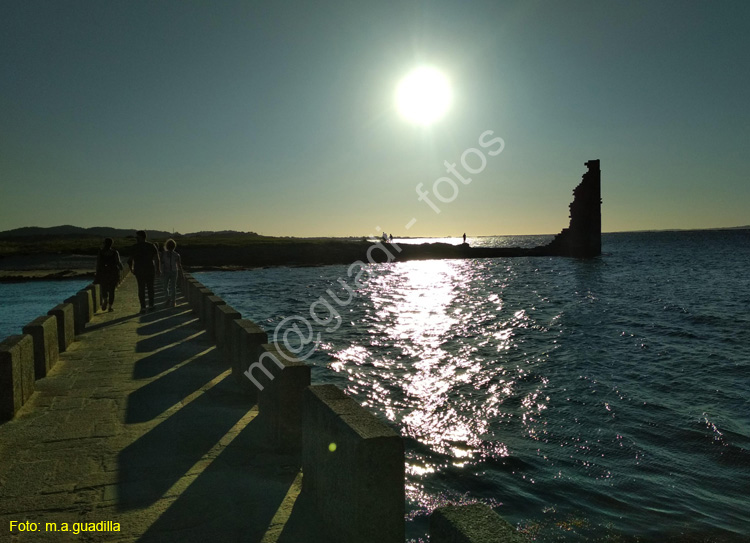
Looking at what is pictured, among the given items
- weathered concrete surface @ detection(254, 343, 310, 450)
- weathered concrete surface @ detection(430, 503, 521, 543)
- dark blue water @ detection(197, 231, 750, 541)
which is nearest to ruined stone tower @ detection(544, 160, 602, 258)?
dark blue water @ detection(197, 231, 750, 541)

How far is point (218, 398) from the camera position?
669cm

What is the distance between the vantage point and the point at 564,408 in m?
10.9

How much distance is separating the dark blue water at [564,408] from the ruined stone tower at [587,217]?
48.8 m

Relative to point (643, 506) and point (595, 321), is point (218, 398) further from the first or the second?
point (595, 321)

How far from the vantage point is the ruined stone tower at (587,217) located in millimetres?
73062

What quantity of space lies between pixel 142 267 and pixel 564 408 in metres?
10.5

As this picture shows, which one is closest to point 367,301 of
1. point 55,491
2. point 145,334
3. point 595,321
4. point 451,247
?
point 595,321

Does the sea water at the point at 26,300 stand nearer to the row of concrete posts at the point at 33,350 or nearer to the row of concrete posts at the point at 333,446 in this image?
the row of concrete posts at the point at 33,350

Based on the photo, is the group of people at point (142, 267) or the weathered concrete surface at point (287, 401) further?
the group of people at point (142, 267)

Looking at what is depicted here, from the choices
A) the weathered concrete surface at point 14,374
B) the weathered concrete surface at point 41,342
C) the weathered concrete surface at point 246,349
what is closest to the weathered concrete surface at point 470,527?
the weathered concrete surface at point 246,349

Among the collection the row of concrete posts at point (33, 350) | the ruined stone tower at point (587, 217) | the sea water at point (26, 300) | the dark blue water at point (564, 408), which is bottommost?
the dark blue water at point (564, 408)

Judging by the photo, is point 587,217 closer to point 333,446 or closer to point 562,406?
point 562,406

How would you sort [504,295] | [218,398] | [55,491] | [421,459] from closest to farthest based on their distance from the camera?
1. [55,491]
2. [218,398]
3. [421,459]
4. [504,295]

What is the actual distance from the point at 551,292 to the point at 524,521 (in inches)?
1365
